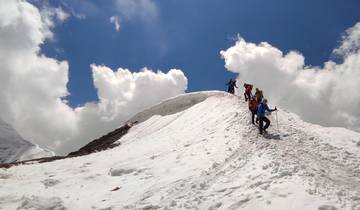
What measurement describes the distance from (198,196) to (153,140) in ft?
48.7

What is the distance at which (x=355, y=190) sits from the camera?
14.8 metres

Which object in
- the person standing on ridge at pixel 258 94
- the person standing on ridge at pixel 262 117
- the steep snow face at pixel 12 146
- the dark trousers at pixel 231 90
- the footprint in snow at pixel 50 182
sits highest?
the steep snow face at pixel 12 146

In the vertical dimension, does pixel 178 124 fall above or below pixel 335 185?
above

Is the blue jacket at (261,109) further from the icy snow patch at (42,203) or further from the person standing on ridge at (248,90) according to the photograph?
the icy snow patch at (42,203)

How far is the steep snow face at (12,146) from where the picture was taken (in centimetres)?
9870

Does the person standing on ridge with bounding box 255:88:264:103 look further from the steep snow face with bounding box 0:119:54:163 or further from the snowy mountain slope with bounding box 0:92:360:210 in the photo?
the steep snow face with bounding box 0:119:54:163

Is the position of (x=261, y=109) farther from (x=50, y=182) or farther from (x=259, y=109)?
(x=50, y=182)

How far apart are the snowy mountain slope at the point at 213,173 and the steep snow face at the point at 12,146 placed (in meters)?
67.3

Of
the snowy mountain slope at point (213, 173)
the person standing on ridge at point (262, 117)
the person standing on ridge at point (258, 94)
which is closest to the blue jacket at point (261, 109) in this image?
the person standing on ridge at point (262, 117)

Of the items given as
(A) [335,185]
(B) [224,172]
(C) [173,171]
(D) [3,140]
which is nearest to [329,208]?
(A) [335,185]

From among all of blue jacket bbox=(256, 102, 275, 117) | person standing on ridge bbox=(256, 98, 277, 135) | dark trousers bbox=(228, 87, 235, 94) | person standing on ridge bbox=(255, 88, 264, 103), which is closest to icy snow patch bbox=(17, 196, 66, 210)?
person standing on ridge bbox=(256, 98, 277, 135)

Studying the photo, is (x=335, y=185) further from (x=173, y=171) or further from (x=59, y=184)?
(x=59, y=184)

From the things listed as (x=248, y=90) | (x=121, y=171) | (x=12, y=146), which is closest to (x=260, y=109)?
(x=121, y=171)

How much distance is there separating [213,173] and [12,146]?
114203mm
